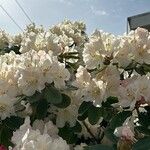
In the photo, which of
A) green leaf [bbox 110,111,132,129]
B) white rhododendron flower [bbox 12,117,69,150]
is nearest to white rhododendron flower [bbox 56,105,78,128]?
green leaf [bbox 110,111,132,129]

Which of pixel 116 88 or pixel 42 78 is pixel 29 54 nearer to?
pixel 42 78

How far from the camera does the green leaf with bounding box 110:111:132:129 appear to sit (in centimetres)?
251

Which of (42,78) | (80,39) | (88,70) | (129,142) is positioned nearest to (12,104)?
(42,78)

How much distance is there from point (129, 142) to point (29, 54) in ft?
2.91

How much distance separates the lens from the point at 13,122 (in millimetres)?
2766

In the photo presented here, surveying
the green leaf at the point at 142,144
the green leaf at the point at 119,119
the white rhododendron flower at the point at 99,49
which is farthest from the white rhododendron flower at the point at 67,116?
the green leaf at the point at 142,144

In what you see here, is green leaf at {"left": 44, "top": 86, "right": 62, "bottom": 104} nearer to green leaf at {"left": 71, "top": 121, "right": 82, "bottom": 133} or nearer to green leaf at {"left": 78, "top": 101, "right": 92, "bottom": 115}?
green leaf at {"left": 78, "top": 101, "right": 92, "bottom": 115}

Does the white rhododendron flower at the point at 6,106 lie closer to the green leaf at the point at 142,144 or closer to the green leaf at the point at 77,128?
the green leaf at the point at 77,128

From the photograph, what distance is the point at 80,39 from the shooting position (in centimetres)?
601

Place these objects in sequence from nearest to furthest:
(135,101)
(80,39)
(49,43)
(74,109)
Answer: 1. (135,101)
2. (74,109)
3. (49,43)
4. (80,39)

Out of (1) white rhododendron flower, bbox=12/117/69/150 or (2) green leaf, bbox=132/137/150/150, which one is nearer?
(1) white rhododendron flower, bbox=12/117/69/150

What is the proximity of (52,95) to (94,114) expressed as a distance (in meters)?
0.23

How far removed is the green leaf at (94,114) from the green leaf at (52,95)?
Result: 6.8 inches

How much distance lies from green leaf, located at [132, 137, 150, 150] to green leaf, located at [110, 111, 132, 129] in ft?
1.16
